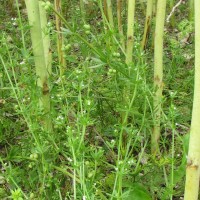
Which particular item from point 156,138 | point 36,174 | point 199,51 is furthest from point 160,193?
point 199,51

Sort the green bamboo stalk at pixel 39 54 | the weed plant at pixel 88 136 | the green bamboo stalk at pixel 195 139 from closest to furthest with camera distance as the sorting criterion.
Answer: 1. the green bamboo stalk at pixel 195 139
2. the weed plant at pixel 88 136
3. the green bamboo stalk at pixel 39 54

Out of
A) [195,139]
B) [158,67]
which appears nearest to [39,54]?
[158,67]

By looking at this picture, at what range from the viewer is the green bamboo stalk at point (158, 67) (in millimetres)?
1543

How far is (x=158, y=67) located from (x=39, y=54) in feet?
1.38

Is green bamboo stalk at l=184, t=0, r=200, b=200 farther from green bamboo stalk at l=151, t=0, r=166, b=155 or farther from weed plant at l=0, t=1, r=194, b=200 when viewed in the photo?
green bamboo stalk at l=151, t=0, r=166, b=155

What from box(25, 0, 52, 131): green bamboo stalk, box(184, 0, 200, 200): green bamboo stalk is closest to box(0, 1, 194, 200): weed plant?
box(25, 0, 52, 131): green bamboo stalk

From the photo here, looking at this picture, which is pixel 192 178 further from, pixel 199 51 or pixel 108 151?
pixel 108 151

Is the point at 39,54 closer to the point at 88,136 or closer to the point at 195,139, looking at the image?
the point at 88,136

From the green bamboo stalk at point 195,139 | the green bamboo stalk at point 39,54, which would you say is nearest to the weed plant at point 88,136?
the green bamboo stalk at point 39,54

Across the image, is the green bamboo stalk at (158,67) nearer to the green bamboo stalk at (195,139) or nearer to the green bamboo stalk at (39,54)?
the green bamboo stalk at (39,54)

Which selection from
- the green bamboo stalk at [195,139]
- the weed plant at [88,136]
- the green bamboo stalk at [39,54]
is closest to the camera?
the green bamboo stalk at [195,139]

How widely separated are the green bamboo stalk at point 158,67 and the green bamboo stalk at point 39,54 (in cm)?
36

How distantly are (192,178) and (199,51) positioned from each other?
279mm

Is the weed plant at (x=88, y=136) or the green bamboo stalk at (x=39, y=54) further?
the green bamboo stalk at (x=39, y=54)
